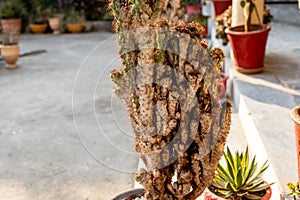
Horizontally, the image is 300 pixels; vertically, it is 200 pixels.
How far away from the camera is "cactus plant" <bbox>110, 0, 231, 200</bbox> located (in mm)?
1613

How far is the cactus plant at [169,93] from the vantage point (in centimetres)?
161

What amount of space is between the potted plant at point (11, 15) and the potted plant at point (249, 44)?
6.99m

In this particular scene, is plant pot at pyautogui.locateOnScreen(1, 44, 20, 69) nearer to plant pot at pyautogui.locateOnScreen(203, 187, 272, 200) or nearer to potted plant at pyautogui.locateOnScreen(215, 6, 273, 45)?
potted plant at pyautogui.locateOnScreen(215, 6, 273, 45)

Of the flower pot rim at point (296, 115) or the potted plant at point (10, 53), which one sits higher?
the flower pot rim at point (296, 115)

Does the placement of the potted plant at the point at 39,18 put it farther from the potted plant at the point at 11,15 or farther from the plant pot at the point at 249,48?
the plant pot at the point at 249,48

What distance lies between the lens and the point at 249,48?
4078 mm

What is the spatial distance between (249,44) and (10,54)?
4.14 metres

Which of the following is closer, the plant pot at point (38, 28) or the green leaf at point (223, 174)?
the green leaf at point (223, 174)

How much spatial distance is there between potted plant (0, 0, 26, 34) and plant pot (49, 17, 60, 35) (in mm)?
768

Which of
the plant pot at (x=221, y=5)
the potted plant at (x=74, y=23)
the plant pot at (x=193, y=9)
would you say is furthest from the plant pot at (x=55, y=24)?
the plant pot at (x=221, y=5)

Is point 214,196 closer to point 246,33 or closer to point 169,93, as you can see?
point 169,93

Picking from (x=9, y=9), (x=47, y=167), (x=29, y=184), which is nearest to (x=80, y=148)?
(x=47, y=167)

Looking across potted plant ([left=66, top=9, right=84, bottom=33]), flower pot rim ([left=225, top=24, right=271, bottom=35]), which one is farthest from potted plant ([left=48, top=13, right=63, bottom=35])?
flower pot rim ([left=225, top=24, right=271, bottom=35])

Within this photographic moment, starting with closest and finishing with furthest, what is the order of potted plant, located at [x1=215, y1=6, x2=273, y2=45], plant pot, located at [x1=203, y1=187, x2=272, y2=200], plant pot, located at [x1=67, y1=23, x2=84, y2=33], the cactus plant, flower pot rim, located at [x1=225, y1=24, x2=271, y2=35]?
the cactus plant, plant pot, located at [x1=203, y1=187, x2=272, y2=200], flower pot rim, located at [x1=225, y1=24, x2=271, y2=35], potted plant, located at [x1=215, y1=6, x2=273, y2=45], plant pot, located at [x1=67, y1=23, x2=84, y2=33]
